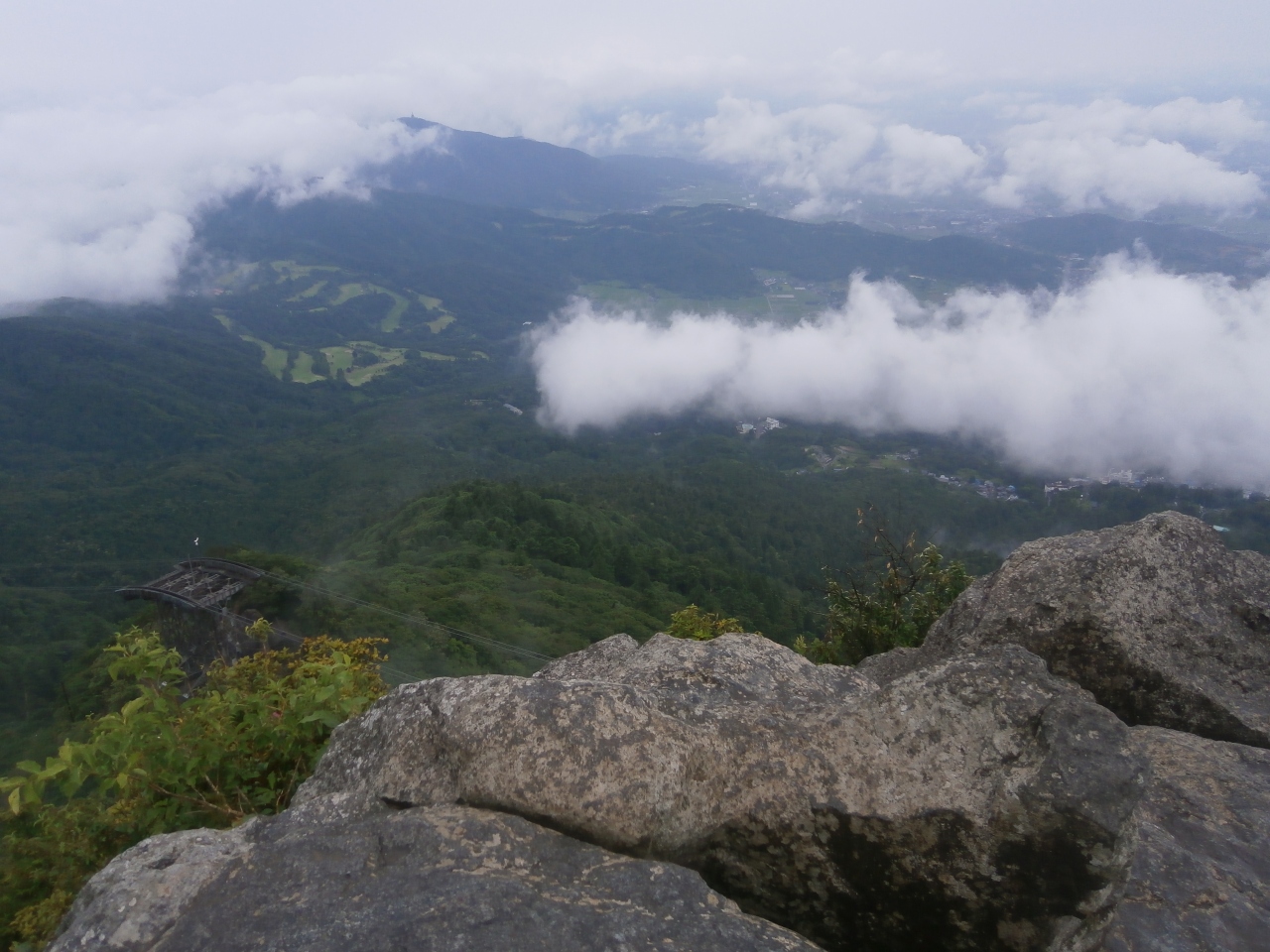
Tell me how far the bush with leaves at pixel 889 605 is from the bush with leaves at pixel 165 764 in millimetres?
11767

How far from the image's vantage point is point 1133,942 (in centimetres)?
549

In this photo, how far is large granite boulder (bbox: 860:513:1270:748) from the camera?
916cm

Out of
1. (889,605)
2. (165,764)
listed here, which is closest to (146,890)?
(165,764)

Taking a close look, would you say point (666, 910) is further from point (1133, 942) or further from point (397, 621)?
point (397, 621)

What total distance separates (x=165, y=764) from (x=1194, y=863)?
30.6 feet

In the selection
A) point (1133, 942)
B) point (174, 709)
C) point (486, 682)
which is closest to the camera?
point (1133, 942)

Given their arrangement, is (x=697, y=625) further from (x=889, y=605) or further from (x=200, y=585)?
(x=200, y=585)

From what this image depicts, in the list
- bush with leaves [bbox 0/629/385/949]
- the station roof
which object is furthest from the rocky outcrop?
the station roof

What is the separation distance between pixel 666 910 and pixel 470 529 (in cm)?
9241

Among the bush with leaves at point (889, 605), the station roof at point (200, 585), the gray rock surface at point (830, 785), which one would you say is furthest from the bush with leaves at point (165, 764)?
the station roof at point (200, 585)

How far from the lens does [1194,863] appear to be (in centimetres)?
628

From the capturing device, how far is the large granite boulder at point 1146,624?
9.16 m

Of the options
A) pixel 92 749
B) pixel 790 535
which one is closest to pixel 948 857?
pixel 92 749

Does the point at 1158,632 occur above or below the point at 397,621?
above
